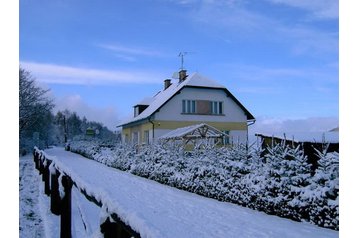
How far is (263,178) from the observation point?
16.8 feet

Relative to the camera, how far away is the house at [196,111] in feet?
54.6

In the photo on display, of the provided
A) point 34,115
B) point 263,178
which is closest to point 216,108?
point 34,115

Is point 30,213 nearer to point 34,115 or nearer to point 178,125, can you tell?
point 34,115

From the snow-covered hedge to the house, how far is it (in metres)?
7.49

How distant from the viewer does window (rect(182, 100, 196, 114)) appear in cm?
1691

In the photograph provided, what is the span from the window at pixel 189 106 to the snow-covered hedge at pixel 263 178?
25.6 ft

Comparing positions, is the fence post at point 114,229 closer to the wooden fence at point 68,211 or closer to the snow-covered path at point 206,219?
the wooden fence at point 68,211

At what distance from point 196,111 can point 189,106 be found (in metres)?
0.43

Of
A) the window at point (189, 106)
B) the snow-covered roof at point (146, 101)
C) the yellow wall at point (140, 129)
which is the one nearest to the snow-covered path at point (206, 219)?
the window at point (189, 106)

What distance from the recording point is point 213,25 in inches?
133

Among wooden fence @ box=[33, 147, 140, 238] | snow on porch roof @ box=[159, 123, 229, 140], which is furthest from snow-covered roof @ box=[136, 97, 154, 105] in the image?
wooden fence @ box=[33, 147, 140, 238]

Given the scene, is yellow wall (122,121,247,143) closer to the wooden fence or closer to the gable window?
the gable window

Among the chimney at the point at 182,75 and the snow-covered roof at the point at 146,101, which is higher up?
the chimney at the point at 182,75
